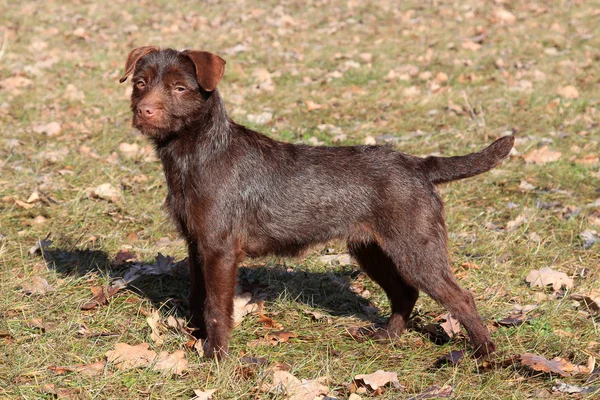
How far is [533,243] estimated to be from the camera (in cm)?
588

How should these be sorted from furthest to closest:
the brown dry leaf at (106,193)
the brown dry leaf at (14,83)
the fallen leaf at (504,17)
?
the fallen leaf at (504,17), the brown dry leaf at (14,83), the brown dry leaf at (106,193)

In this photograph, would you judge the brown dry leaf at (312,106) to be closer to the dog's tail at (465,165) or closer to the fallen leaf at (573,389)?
the dog's tail at (465,165)

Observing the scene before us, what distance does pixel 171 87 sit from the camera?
14.2 feet

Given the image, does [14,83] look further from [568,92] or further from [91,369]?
[568,92]

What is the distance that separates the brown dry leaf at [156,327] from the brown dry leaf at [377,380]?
1275mm

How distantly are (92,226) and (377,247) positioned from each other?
2.76 meters

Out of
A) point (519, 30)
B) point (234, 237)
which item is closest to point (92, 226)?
point (234, 237)

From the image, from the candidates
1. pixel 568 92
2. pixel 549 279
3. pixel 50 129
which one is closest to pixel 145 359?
pixel 549 279

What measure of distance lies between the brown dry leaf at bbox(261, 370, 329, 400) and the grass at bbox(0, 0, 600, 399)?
0.06 m

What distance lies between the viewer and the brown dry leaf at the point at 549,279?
5219 mm

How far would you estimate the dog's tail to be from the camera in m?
4.47

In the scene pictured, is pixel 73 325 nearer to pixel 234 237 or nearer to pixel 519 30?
pixel 234 237

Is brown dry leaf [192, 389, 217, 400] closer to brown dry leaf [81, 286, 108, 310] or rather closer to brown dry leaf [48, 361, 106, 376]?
brown dry leaf [48, 361, 106, 376]

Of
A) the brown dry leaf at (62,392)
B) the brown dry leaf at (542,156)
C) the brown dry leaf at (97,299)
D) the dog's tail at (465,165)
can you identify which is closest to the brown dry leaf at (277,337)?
the brown dry leaf at (97,299)
